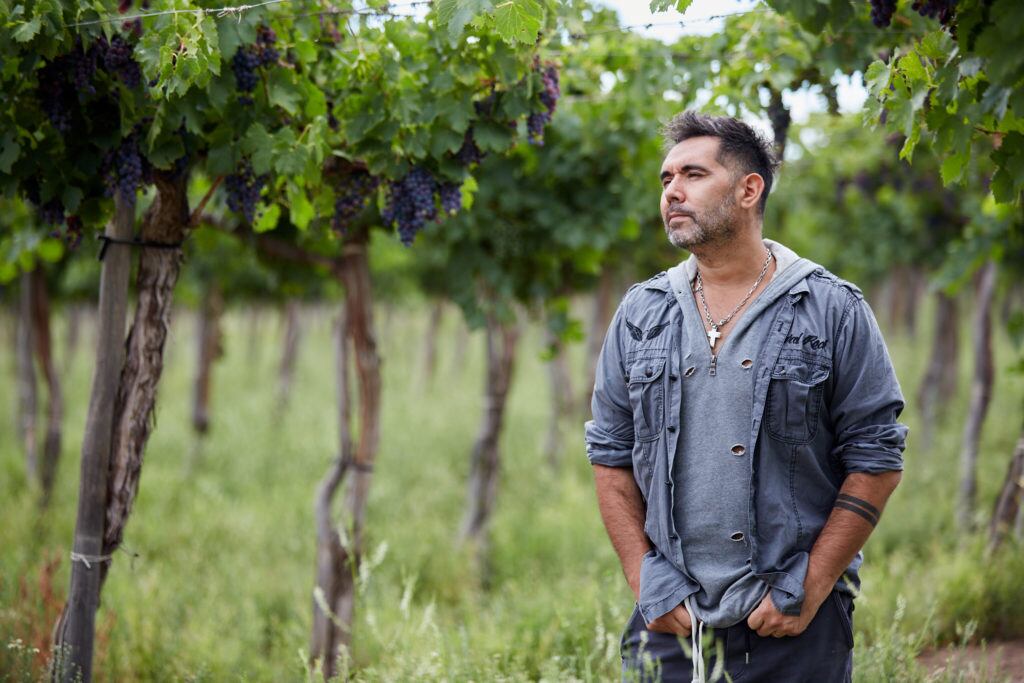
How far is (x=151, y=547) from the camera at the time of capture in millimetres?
6781

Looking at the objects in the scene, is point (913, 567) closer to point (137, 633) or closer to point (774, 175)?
point (774, 175)

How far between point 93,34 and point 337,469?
9.43 ft

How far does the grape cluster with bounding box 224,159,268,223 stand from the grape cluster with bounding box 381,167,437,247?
43 centimetres

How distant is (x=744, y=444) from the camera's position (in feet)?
6.93

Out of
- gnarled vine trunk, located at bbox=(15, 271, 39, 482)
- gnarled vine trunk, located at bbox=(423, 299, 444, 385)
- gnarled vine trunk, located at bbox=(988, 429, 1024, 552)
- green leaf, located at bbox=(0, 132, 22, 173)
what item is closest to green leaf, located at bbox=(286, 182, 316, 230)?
green leaf, located at bbox=(0, 132, 22, 173)

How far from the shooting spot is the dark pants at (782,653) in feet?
6.90

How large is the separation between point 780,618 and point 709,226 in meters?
0.96

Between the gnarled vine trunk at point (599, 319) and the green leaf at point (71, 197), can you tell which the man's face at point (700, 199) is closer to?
the green leaf at point (71, 197)

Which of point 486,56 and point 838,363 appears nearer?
point 838,363

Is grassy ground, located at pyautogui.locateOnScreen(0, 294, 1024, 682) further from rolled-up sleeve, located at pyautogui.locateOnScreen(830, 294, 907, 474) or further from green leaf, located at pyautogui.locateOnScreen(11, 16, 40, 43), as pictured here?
green leaf, located at pyautogui.locateOnScreen(11, 16, 40, 43)

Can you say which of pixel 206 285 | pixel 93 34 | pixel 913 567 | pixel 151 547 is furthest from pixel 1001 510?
pixel 206 285

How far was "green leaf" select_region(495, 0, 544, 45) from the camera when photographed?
219cm

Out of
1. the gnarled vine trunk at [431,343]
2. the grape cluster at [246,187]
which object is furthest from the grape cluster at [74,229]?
the gnarled vine trunk at [431,343]

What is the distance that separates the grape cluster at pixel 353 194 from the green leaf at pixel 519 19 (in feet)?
3.58
